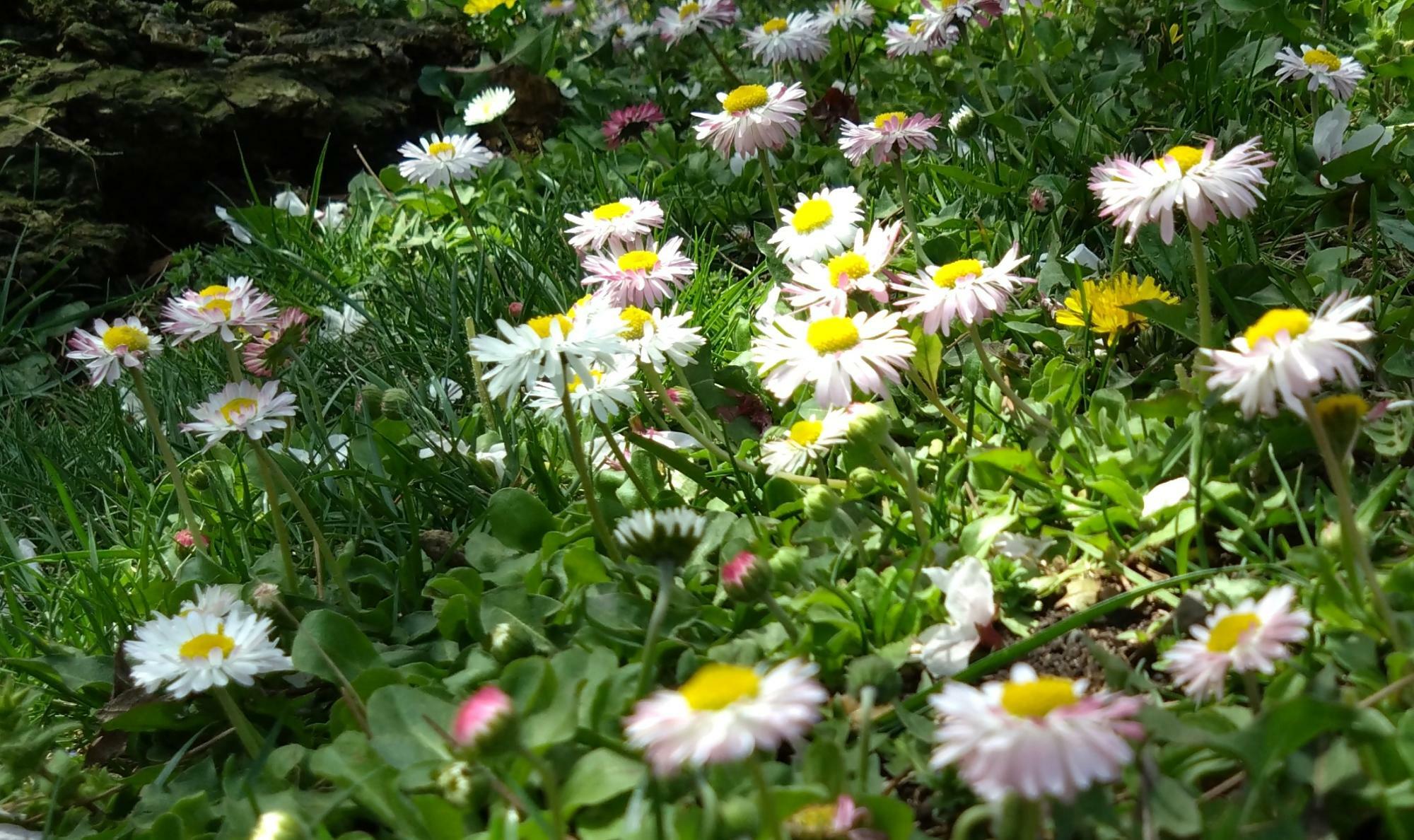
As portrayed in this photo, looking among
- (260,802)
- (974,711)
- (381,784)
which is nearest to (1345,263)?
(974,711)

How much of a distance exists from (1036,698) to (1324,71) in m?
1.93

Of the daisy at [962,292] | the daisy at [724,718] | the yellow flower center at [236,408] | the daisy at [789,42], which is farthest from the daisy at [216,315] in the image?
the daisy at [789,42]

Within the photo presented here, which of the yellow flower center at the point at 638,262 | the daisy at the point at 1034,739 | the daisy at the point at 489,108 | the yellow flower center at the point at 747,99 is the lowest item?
the daisy at the point at 1034,739

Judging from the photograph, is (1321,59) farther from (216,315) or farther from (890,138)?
(216,315)

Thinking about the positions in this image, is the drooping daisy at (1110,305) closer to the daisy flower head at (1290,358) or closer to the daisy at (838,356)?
the daisy at (838,356)

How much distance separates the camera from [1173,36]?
271cm

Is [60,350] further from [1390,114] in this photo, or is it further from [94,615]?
[1390,114]

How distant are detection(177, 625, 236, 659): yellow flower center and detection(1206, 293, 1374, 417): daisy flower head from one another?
43.0 inches

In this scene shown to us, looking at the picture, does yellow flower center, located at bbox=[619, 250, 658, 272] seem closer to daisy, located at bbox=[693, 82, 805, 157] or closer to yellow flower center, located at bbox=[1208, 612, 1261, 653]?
daisy, located at bbox=[693, 82, 805, 157]

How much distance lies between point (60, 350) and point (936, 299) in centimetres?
282

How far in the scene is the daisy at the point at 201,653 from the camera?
1246mm

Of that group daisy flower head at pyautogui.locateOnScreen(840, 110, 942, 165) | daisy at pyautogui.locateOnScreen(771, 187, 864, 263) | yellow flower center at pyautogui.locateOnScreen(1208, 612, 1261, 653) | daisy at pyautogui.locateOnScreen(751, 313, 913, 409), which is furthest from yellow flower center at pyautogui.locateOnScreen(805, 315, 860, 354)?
daisy flower head at pyautogui.locateOnScreen(840, 110, 942, 165)

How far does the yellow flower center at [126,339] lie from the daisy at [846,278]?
965 mm

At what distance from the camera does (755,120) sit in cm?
205
